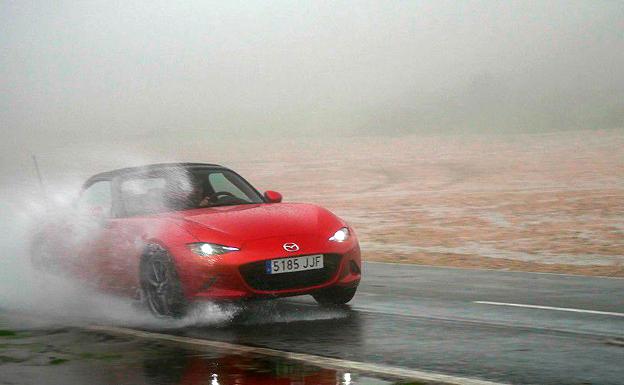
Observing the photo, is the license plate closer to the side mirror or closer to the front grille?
the front grille

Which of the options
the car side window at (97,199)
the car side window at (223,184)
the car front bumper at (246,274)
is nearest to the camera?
the car front bumper at (246,274)

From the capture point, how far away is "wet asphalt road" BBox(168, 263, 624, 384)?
22.5 feet

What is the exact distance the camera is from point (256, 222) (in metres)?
9.59

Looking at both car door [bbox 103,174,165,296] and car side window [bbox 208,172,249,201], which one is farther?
car side window [bbox 208,172,249,201]

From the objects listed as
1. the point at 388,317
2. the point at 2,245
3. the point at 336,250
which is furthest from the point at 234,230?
the point at 2,245

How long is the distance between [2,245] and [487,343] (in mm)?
8164

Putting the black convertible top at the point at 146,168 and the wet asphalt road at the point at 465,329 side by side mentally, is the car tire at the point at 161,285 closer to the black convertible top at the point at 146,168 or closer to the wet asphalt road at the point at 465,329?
the wet asphalt road at the point at 465,329

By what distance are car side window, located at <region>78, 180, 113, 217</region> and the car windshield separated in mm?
259

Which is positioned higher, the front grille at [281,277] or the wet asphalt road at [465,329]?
the front grille at [281,277]

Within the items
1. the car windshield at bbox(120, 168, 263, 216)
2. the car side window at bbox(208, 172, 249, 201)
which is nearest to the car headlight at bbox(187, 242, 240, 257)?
the car windshield at bbox(120, 168, 263, 216)

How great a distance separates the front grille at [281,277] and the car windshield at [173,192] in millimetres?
1482

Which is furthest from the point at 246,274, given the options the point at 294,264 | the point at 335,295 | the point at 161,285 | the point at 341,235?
the point at 335,295

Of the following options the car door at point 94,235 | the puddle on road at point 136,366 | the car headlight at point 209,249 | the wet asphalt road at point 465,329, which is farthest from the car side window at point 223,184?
the puddle on road at point 136,366

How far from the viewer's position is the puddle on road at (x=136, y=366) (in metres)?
6.70
